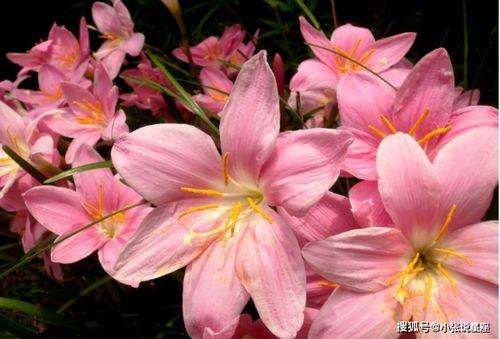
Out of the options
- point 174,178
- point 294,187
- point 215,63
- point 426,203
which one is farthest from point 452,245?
point 215,63

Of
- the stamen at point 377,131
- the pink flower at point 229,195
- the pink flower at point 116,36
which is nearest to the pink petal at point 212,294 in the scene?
the pink flower at point 229,195

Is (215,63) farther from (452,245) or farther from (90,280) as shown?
(452,245)

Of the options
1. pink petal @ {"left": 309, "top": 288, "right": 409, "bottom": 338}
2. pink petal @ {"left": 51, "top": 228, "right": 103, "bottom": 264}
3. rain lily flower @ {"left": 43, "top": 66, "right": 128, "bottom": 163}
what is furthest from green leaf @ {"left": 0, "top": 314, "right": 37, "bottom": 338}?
pink petal @ {"left": 309, "top": 288, "right": 409, "bottom": 338}

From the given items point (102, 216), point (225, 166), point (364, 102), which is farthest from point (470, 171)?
point (102, 216)

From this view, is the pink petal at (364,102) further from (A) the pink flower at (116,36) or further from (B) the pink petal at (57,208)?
(A) the pink flower at (116,36)

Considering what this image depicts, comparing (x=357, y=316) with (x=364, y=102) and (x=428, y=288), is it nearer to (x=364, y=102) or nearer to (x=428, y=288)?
(x=428, y=288)

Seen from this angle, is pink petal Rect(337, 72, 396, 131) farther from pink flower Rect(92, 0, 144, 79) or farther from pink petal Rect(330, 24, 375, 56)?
pink flower Rect(92, 0, 144, 79)

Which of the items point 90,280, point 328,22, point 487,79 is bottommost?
point 90,280

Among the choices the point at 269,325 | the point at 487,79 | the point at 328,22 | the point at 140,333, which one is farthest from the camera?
the point at 328,22
